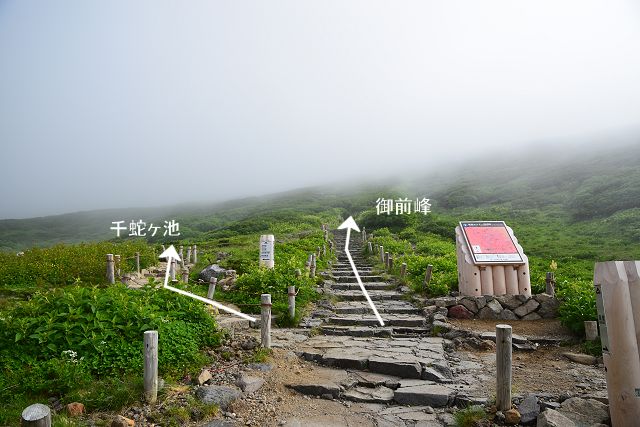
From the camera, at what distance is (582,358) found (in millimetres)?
8172

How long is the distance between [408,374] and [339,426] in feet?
7.26

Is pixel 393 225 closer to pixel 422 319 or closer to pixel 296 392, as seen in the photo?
pixel 422 319

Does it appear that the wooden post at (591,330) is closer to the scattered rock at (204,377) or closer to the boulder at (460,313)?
the boulder at (460,313)

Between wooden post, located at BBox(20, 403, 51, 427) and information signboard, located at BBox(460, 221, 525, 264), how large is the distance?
1074cm

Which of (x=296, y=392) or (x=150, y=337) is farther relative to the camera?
(x=296, y=392)

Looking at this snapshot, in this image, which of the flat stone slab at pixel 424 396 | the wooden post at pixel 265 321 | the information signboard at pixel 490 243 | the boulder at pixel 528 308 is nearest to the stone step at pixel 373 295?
the information signboard at pixel 490 243

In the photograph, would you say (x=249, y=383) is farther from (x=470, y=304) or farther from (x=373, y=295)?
(x=373, y=295)

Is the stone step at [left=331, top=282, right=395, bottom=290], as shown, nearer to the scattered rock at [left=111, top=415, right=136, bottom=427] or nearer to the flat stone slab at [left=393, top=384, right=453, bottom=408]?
the flat stone slab at [left=393, top=384, right=453, bottom=408]

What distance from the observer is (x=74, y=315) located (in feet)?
21.8

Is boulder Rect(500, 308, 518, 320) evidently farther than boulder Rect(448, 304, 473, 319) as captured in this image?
No

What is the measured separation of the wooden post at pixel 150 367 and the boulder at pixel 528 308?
31.8 ft

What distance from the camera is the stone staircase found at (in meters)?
6.54

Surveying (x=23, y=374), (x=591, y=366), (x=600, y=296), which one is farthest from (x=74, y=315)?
(x=591, y=366)

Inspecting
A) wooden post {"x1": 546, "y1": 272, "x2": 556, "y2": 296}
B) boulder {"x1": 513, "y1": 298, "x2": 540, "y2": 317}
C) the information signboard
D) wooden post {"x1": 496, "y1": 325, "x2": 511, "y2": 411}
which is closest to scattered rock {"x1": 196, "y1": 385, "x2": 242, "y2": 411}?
wooden post {"x1": 496, "y1": 325, "x2": 511, "y2": 411}
